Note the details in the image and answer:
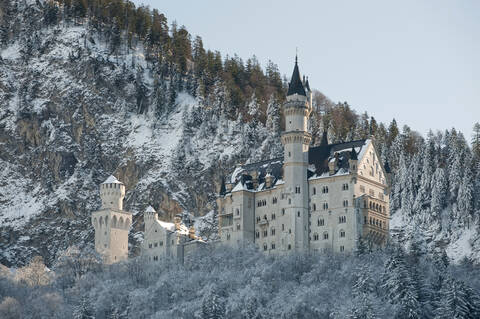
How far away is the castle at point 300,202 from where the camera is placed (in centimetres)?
11881

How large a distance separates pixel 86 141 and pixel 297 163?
142 feet

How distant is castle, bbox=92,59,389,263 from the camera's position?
390 feet

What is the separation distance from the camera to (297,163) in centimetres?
12212

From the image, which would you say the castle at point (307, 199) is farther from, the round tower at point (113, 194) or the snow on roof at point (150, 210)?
the round tower at point (113, 194)

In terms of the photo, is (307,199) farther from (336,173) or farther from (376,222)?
(376,222)

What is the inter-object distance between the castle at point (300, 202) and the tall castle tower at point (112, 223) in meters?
2.83

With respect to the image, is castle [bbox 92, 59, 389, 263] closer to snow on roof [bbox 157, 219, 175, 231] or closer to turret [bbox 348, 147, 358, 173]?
turret [bbox 348, 147, 358, 173]

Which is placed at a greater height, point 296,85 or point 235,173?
point 296,85

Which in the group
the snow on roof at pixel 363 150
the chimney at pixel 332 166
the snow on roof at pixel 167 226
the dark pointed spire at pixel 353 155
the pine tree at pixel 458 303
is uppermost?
the snow on roof at pixel 363 150

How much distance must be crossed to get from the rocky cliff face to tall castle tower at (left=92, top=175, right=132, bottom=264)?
828cm

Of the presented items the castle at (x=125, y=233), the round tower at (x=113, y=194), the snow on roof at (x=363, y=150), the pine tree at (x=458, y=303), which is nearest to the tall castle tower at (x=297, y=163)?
the snow on roof at (x=363, y=150)

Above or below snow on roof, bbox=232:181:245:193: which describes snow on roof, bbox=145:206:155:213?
below

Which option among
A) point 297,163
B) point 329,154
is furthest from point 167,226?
point 329,154

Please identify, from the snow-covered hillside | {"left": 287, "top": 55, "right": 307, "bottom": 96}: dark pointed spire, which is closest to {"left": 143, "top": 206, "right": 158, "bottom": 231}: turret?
the snow-covered hillside
